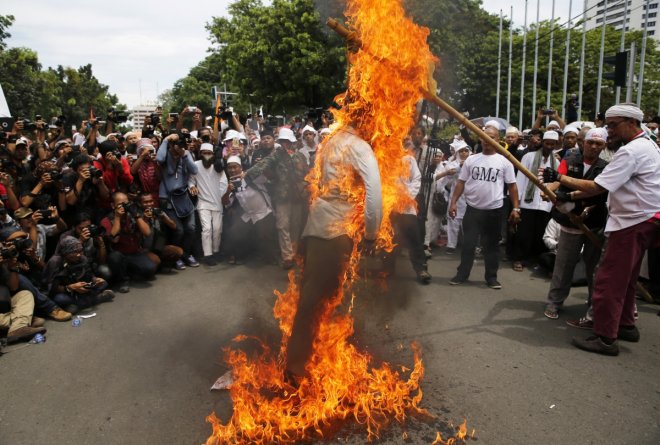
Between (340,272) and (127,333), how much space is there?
2953 mm

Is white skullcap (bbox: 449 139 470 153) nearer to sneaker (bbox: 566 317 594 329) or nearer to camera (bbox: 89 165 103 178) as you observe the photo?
sneaker (bbox: 566 317 594 329)

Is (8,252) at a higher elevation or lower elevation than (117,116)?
lower

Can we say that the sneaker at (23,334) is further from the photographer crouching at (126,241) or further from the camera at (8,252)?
the photographer crouching at (126,241)

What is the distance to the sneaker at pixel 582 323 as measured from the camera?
5.10 metres

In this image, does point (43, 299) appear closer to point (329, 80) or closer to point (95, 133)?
point (95, 133)

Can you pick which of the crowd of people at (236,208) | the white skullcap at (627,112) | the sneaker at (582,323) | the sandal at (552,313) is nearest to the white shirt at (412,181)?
the crowd of people at (236,208)

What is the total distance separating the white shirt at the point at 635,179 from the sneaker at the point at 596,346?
3.80 feet

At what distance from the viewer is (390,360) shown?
434cm

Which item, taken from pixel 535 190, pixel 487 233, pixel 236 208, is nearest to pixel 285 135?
pixel 236 208

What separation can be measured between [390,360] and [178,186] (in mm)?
4780

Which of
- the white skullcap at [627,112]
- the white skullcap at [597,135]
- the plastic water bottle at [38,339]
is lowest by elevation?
the plastic water bottle at [38,339]

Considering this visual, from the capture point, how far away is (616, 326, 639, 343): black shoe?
4809 millimetres

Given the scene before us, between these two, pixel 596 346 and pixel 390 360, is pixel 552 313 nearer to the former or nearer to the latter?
pixel 596 346

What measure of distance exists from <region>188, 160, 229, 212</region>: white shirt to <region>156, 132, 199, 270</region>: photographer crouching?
13 centimetres
